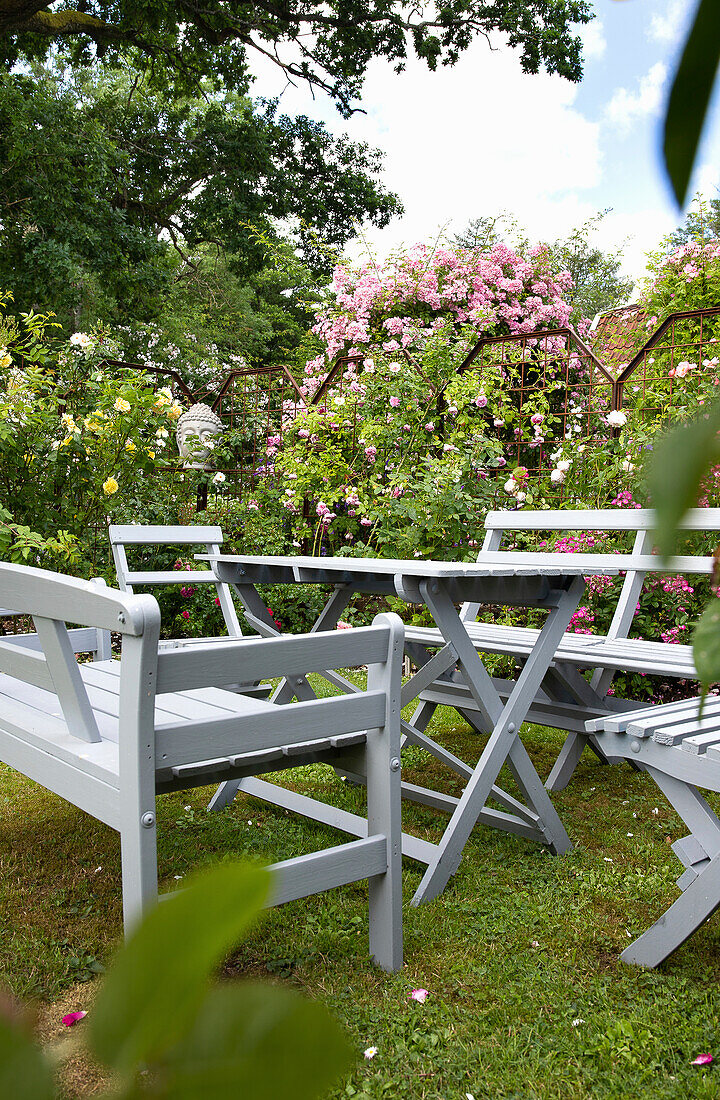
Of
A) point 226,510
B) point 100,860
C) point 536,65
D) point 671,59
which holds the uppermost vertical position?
point 536,65

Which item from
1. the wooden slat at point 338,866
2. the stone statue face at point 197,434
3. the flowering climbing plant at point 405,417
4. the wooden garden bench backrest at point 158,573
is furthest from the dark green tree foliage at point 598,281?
the wooden slat at point 338,866

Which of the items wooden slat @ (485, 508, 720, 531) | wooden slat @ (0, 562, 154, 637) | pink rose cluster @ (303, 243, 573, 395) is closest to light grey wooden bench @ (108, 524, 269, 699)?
wooden slat @ (485, 508, 720, 531)

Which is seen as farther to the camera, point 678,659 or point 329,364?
point 329,364

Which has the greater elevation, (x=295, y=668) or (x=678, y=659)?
(x=295, y=668)

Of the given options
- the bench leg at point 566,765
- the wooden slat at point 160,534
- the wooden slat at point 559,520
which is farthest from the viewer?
the wooden slat at point 160,534

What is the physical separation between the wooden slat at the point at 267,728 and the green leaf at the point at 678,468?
1.51 meters

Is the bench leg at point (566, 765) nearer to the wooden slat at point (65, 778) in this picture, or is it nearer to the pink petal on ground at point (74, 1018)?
the wooden slat at point (65, 778)

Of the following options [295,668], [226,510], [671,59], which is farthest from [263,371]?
[671,59]

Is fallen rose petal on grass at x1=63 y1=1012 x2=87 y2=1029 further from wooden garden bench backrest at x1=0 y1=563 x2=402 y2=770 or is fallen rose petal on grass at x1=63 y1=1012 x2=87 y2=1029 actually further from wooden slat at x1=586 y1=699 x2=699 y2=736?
wooden slat at x1=586 y1=699 x2=699 y2=736

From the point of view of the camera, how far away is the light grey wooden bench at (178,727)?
5.05ft

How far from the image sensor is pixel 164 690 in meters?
1.60

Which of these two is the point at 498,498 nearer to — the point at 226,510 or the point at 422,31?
the point at 226,510

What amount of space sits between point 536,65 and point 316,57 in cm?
295

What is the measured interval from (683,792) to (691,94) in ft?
6.18
